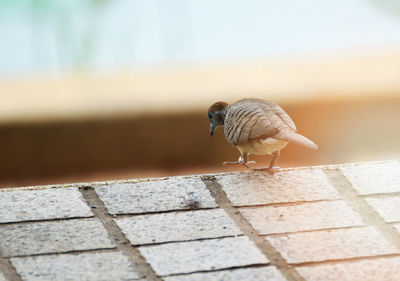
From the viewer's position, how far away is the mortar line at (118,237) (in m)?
2.36

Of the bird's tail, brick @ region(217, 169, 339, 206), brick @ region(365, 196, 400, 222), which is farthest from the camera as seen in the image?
the bird's tail

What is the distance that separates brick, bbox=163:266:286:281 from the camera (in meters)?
2.29

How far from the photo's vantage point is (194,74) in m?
8.22

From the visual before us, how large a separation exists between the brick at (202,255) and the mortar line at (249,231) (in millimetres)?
26

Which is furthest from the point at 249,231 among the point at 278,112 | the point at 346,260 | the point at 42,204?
the point at 278,112

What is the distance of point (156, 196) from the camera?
2.89m

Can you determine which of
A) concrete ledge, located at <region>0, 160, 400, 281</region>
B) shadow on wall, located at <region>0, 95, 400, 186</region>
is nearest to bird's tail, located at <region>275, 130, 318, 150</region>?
concrete ledge, located at <region>0, 160, 400, 281</region>

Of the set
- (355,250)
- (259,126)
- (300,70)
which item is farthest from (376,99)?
(355,250)

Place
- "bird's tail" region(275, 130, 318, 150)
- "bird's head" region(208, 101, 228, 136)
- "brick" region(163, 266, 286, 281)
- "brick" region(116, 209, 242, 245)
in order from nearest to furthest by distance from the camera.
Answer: "brick" region(163, 266, 286, 281) → "brick" region(116, 209, 242, 245) → "bird's tail" region(275, 130, 318, 150) → "bird's head" region(208, 101, 228, 136)

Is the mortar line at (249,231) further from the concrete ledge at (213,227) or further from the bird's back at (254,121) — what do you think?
the bird's back at (254,121)

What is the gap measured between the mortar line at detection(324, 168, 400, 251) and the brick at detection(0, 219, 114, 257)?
864mm

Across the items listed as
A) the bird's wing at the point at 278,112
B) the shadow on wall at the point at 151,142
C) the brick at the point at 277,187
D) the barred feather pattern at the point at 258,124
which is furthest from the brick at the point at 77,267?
the shadow on wall at the point at 151,142

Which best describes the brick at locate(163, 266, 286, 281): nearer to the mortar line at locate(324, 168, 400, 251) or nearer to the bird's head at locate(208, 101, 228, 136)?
the mortar line at locate(324, 168, 400, 251)

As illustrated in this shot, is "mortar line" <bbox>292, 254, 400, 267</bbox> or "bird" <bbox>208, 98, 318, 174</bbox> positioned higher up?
"bird" <bbox>208, 98, 318, 174</bbox>
